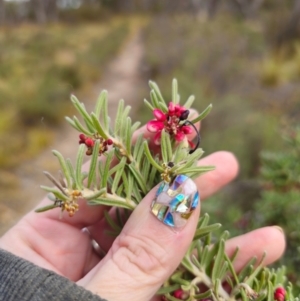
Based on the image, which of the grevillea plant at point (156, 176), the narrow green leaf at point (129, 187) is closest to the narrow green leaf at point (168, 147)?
the grevillea plant at point (156, 176)

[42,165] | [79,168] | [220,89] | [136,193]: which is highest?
[79,168]

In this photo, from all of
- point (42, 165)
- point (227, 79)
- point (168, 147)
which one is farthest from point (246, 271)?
point (227, 79)

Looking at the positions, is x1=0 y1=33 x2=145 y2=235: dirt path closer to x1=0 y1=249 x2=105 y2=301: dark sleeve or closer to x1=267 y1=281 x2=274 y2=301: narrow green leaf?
x1=0 y1=249 x2=105 y2=301: dark sleeve

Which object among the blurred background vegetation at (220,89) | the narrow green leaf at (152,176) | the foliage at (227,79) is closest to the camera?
the narrow green leaf at (152,176)

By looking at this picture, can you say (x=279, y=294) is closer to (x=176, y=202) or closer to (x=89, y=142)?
(x=176, y=202)

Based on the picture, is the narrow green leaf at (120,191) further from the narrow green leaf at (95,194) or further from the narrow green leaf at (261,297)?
the narrow green leaf at (261,297)

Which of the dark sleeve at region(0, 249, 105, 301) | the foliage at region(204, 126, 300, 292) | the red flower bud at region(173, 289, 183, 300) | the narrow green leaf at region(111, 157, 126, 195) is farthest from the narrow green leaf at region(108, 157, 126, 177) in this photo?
the foliage at region(204, 126, 300, 292)
